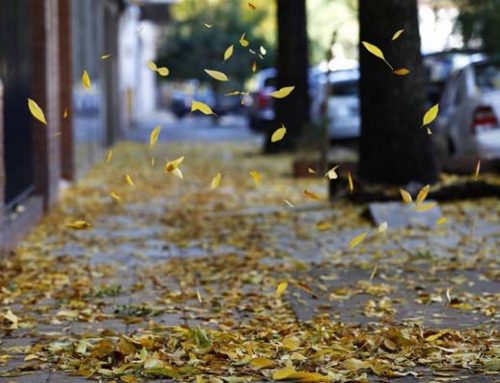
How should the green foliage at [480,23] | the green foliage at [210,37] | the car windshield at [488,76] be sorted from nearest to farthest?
1. the car windshield at [488,76]
2. the green foliage at [480,23]
3. the green foliage at [210,37]

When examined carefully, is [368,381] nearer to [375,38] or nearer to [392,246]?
[392,246]

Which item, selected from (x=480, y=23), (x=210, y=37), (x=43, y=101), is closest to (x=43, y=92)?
(x=43, y=101)

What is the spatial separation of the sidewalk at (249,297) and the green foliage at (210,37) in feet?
148

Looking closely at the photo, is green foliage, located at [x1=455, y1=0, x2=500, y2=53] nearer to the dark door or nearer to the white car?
the white car

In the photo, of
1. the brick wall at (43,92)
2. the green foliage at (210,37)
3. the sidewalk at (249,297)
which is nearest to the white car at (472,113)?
the sidewalk at (249,297)

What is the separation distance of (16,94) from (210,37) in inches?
1959

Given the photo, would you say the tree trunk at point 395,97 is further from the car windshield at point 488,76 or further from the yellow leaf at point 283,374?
the yellow leaf at point 283,374

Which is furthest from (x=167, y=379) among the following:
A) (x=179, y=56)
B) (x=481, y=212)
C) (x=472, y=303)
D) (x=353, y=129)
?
(x=179, y=56)

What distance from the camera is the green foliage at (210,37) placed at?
61344 mm

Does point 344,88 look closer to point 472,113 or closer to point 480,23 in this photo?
point 480,23

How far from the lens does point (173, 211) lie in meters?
15.9

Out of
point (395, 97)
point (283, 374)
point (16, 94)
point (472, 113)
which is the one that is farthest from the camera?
point (472, 113)

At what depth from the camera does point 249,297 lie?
9.18 m

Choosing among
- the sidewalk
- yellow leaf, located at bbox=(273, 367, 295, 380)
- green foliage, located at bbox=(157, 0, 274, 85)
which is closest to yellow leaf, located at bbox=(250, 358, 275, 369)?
the sidewalk
